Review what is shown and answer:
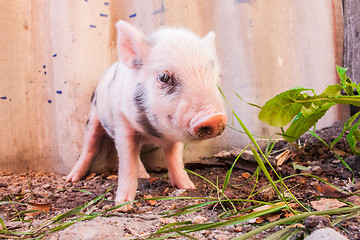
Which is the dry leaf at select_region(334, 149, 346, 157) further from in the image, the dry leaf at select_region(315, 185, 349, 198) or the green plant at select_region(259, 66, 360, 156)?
the dry leaf at select_region(315, 185, 349, 198)

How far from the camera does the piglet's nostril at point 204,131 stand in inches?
53.8

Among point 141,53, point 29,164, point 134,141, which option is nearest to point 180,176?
point 134,141

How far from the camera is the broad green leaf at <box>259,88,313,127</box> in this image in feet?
4.47

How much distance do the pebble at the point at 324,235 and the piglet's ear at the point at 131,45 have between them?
50.5 inches

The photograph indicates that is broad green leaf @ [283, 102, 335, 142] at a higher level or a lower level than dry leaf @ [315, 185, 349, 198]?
higher

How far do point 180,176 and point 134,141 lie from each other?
0.40 m

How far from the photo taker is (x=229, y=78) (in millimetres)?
2531

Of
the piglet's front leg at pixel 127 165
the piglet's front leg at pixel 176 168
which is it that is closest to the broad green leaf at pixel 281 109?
the piglet's front leg at pixel 176 168

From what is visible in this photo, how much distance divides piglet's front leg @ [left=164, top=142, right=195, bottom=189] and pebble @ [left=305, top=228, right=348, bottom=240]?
1.15 meters

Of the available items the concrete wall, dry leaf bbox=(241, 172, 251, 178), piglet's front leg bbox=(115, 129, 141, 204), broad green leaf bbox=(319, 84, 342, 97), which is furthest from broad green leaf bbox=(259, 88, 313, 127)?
the concrete wall

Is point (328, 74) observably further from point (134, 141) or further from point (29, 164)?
point (29, 164)

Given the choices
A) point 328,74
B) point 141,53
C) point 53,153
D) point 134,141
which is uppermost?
point 141,53

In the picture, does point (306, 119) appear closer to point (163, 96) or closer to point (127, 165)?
point (163, 96)

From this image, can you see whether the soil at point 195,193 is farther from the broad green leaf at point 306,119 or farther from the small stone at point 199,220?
the broad green leaf at point 306,119
